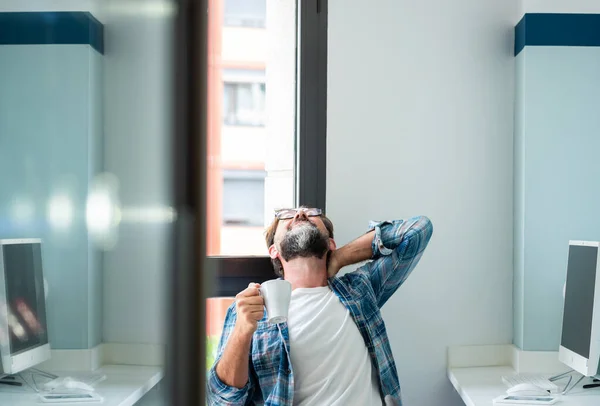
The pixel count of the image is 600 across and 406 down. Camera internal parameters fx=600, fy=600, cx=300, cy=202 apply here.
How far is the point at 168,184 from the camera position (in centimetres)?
24

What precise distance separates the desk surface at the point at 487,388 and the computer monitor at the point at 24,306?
5.78ft

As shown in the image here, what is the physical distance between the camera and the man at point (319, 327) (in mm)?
1617

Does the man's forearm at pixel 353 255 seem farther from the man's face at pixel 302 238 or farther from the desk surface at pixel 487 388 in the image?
the desk surface at pixel 487 388

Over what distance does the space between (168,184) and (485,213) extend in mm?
2153

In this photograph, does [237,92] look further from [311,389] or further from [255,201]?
[311,389]

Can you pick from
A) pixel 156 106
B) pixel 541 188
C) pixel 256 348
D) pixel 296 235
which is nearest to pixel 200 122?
pixel 156 106

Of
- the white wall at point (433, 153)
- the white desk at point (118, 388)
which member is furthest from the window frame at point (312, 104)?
the white desk at point (118, 388)

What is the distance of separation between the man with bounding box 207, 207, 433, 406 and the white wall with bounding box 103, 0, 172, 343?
1.28 meters

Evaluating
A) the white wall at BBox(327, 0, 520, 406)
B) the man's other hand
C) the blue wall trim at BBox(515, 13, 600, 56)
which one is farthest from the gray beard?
the blue wall trim at BBox(515, 13, 600, 56)

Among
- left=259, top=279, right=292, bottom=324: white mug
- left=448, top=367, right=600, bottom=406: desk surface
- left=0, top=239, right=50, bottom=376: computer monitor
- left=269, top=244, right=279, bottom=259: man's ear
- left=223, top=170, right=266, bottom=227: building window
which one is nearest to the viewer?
left=0, top=239, right=50, bottom=376: computer monitor

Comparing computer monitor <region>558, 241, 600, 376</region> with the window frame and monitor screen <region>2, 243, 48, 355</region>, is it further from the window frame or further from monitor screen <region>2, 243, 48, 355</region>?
monitor screen <region>2, 243, 48, 355</region>

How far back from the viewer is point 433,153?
223 centimetres

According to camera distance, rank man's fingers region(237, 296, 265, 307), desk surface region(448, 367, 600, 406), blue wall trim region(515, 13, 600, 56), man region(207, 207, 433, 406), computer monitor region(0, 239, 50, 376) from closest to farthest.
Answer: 1. computer monitor region(0, 239, 50, 376)
2. man's fingers region(237, 296, 265, 307)
3. man region(207, 207, 433, 406)
4. desk surface region(448, 367, 600, 406)
5. blue wall trim region(515, 13, 600, 56)

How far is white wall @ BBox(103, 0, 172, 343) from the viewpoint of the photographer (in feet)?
0.76
